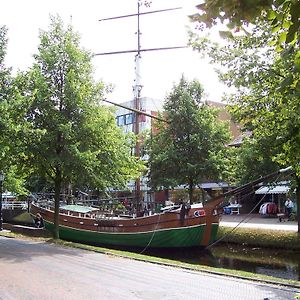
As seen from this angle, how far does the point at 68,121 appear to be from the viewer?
66.3 ft

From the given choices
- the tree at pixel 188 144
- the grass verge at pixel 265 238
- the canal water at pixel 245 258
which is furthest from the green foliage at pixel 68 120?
the tree at pixel 188 144

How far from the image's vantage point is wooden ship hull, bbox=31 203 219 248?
23.3 m

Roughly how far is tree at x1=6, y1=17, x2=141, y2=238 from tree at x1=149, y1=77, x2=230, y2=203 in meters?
8.43

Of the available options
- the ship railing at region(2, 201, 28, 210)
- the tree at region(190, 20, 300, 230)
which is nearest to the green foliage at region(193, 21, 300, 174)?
the tree at region(190, 20, 300, 230)

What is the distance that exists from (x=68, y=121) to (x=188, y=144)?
11.8 meters

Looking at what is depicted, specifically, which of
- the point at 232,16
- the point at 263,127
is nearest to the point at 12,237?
the point at 263,127

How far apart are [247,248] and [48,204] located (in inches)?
647

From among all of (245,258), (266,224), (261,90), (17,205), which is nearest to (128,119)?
(17,205)

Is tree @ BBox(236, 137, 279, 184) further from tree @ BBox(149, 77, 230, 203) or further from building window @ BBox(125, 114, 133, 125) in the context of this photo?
building window @ BBox(125, 114, 133, 125)

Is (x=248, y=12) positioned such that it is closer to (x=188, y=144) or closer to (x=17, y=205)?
(x=188, y=144)

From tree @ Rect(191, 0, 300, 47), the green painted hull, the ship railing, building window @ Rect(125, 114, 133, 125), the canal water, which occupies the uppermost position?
building window @ Rect(125, 114, 133, 125)

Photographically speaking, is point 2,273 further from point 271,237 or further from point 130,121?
point 130,121

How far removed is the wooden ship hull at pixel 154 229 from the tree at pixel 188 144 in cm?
537

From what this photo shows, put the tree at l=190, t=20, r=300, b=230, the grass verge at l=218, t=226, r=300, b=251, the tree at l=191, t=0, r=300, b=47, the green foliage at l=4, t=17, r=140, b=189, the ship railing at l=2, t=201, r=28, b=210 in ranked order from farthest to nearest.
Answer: the ship railing at l=2, t=201, r=28, b=210 < the grass verge at l=218, t=226, r=300, b=251 < the green foliage at l=4, t=17, r=140, b=189 < the tree at l=190, t=20, r=300, b=230 < the tree at l=191, t=0, r=300, b=47
